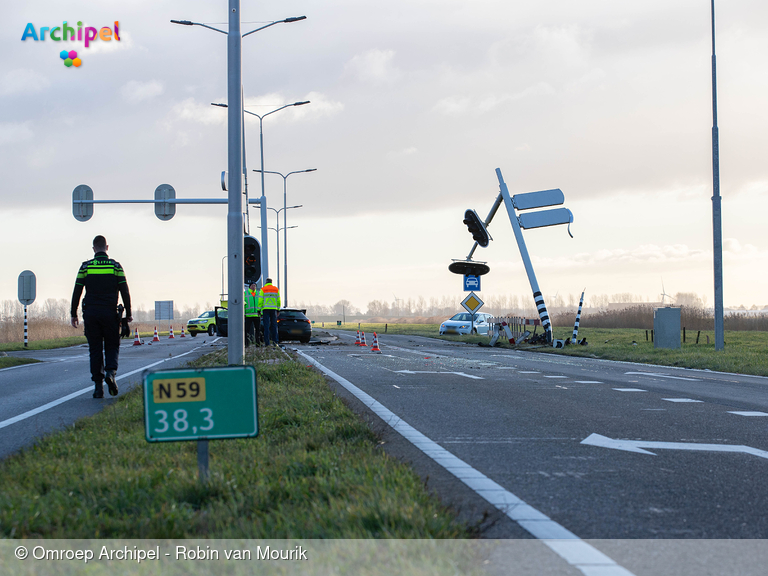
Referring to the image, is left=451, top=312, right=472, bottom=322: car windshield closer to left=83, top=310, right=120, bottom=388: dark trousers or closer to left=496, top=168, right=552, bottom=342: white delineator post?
left=496, top=168, right=552, bottom=342: white delineator post

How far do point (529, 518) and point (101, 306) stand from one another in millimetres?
7477

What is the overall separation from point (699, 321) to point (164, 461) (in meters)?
43.3

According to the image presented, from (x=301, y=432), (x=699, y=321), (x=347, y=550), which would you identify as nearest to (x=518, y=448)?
(x=301, y=432)

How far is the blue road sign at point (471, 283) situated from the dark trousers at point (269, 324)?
10736mm

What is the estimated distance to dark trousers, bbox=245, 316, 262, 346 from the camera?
2149 cm

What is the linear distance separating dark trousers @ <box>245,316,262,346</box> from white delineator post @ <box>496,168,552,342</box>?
1033cm

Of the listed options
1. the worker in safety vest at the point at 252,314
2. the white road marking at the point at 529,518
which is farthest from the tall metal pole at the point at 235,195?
the worker in safety vest at the point at 252,314

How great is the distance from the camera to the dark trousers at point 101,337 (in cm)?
966

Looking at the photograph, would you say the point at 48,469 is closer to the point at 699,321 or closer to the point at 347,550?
the point at 347,550

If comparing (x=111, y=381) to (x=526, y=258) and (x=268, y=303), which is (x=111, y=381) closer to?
(x=268, y=303)

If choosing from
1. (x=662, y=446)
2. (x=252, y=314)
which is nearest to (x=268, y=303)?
(x=252, y=314)

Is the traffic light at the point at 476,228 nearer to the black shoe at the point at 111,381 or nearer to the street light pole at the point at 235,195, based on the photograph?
the street light pole at the point at 235,195

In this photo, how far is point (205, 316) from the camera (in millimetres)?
55000

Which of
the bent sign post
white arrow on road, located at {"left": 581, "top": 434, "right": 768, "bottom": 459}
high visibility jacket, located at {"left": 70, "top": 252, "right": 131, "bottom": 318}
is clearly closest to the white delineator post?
high visibility jacket, located at {"left": 70, "top": 252, "right": 131, "bottom": 318}
